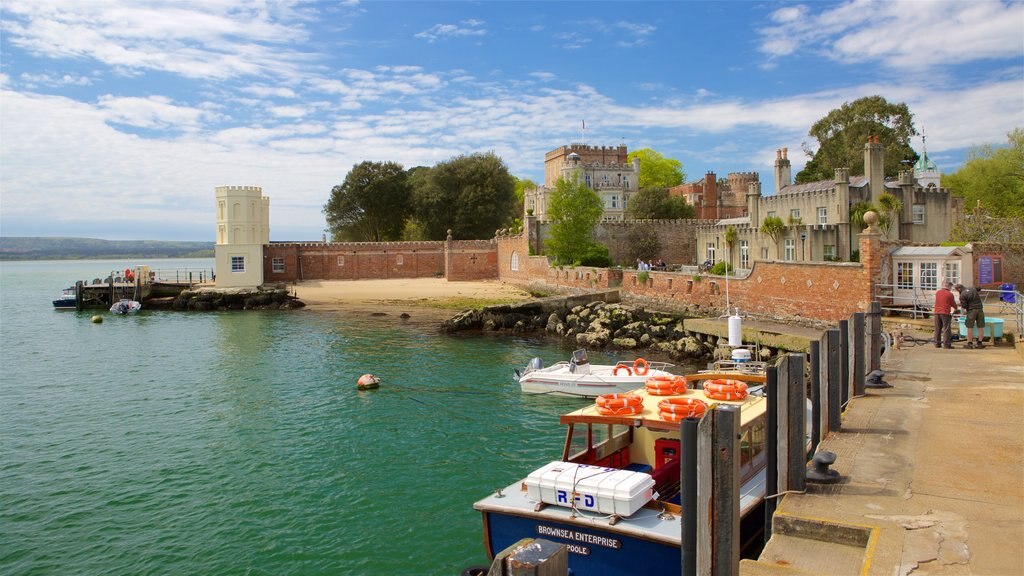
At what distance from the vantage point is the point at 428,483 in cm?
1485

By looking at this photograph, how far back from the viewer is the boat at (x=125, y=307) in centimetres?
5384

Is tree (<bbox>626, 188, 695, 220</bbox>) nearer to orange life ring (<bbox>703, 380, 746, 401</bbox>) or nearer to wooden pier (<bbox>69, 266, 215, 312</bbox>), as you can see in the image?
wooden pier (<bbox>69, 266, 215, 312</bbox>)

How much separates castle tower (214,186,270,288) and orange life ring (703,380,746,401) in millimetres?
56304

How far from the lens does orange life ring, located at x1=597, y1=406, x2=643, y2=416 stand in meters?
10.9

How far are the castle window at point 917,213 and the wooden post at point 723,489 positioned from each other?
1493 inches

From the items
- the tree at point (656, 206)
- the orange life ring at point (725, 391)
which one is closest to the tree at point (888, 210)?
the tree at point (656, 206)

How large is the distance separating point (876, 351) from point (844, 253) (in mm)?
25369

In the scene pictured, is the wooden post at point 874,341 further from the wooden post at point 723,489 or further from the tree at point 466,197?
the tree at point 466,197

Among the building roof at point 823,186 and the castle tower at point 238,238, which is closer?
the building roof at point 823,186

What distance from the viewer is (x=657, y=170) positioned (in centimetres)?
9969

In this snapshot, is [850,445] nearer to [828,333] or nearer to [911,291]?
[828,333]

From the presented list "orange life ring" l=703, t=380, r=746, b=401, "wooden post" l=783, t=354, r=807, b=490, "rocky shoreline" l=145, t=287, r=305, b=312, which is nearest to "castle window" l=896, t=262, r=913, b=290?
"orange life ring" l=703, t=380, r=746, b=401

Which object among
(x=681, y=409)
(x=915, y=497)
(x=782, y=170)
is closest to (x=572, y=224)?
(x=782, y=170)

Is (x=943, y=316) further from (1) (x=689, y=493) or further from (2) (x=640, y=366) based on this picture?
(1) (x=689, y=493)
